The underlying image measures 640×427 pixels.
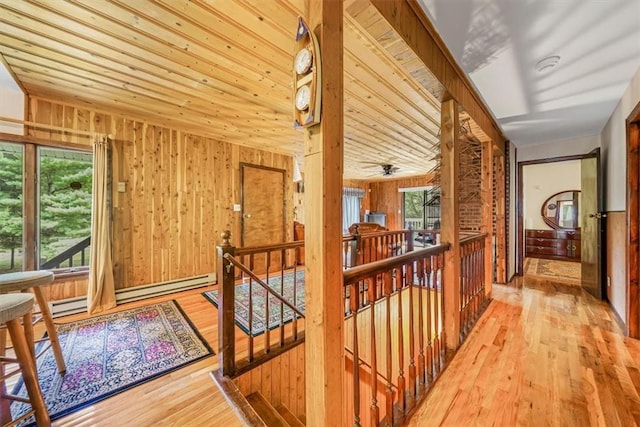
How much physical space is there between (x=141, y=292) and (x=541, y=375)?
4.23 metres

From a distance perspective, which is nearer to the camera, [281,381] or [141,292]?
[281,381]

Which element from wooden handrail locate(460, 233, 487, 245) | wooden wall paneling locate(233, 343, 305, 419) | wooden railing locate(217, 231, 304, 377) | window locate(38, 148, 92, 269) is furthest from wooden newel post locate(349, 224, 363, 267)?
window locate(38, 148, 92, 269)

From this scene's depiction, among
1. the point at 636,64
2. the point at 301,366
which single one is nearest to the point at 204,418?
the point at 301,366

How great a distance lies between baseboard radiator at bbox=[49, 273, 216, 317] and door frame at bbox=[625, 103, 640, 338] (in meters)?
4.85

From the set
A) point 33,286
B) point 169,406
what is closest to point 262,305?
point 169,406

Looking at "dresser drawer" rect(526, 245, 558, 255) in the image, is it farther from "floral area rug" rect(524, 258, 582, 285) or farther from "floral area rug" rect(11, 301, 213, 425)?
"floral area rug" rect(11, 301, 213, 425)

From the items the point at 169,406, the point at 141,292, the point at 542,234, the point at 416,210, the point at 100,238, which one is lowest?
the point at 169,406

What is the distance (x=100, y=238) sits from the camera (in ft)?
9.57

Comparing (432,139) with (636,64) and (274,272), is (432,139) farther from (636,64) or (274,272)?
(274,272)

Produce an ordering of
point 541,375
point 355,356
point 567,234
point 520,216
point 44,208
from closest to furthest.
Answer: point 355,356
point 541,375
point 44,208
point 520,216
point 567,234

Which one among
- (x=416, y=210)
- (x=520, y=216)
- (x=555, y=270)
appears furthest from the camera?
(x=416, y=210)

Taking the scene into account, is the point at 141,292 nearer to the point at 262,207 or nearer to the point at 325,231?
the point at 262,207

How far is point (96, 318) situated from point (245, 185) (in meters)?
2.63

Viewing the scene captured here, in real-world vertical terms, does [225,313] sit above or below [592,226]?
below
